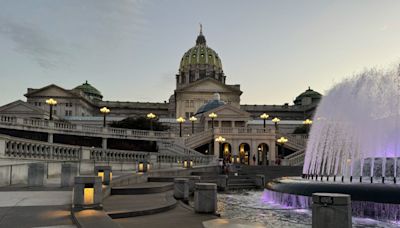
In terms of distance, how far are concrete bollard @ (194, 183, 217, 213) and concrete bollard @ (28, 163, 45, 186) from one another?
9036 millimetres

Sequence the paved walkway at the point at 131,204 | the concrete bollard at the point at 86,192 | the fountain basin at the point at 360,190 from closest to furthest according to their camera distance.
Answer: the concrete bollard at the point at 86,192 < the paved walkway at the point at 131,204 < the fountain basin at the point at 360,190

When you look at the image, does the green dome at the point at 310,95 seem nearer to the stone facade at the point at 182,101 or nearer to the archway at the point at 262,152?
the stone facade at the point at 182,101

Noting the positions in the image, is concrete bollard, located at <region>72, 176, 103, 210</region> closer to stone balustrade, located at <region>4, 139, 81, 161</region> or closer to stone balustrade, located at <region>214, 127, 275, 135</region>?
stone balustrade, located at <region>4, 139, 81, 161</region>

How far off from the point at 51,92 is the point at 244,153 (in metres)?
82.9

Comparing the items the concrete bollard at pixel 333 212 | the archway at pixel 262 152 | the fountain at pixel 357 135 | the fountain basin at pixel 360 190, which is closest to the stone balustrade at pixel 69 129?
the archway at pixel 262 152

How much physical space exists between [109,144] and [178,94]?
74055mm

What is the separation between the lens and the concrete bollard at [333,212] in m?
7.92

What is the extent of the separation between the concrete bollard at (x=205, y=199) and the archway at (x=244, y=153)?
57851 mm

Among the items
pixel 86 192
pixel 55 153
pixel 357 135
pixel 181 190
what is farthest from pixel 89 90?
pixel 86 192

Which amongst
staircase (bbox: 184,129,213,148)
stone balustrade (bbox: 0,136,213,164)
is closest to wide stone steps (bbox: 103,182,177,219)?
stone balustrade (bbox: 0,136,213,164)

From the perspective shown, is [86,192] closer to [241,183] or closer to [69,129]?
[241,183]

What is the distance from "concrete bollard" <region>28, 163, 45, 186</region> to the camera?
696 inches

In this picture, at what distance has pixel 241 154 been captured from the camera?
71.6 m

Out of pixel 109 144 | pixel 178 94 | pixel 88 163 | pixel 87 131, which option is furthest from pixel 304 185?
pixel 178 94
